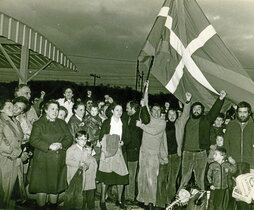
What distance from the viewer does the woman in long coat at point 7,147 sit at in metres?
4.68

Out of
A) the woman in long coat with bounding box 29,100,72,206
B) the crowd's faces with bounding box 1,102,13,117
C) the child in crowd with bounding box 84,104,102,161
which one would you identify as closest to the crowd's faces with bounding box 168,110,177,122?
the child in crowd with bounding box 84,104,102,161

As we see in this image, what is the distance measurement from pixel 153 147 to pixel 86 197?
1.17 m

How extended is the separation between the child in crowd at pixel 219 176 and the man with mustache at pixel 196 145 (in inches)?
23.2

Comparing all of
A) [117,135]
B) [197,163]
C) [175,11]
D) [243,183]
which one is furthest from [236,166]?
[175,11]

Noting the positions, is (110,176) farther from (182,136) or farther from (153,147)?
(182,136)

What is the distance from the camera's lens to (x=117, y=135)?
222 inches

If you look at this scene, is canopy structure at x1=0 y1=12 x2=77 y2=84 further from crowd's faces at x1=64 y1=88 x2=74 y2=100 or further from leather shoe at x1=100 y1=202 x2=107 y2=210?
leather shoe at x1=100 y1=202 x2=107 y2=210

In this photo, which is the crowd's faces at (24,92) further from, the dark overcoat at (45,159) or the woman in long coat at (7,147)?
the dark overcoat at (45,159)

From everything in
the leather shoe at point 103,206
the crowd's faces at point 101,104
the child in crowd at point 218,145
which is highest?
the crowd's faces at point 101,104

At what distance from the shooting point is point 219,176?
505cm

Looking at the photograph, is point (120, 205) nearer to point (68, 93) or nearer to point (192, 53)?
point (68, 93)

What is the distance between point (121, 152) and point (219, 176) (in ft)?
4.68

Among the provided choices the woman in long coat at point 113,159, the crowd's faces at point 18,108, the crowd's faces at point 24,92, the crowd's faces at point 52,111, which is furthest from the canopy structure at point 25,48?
the crowd's faces at point 52,111

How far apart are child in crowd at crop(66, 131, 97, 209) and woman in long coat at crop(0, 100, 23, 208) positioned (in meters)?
0.66
